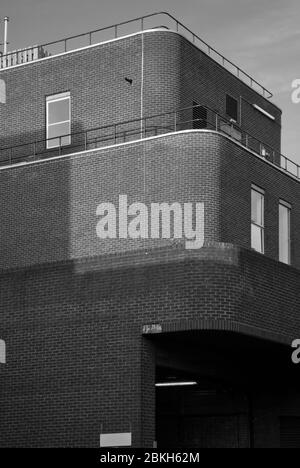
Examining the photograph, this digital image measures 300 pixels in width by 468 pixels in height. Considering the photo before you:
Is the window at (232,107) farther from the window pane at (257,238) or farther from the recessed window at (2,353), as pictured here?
the recessed window at (2,353)

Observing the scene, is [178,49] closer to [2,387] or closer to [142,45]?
[142,45]

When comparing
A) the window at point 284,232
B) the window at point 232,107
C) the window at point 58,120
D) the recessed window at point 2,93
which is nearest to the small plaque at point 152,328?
the window at point 284,232

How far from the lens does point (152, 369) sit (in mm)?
32844

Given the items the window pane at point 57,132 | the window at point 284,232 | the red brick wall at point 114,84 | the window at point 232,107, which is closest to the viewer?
the red brick wall at point 114,84

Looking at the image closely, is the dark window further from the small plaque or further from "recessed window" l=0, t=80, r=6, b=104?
the small plaque

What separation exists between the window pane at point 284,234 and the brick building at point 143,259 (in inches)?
3.4

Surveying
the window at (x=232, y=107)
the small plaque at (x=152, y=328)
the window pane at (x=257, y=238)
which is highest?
the window at (x=232, y=107)

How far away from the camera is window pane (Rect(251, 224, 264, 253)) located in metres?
39.7

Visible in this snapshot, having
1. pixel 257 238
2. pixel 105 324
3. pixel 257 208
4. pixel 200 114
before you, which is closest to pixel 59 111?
pixel 200 114

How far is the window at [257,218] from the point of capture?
39.7 metres

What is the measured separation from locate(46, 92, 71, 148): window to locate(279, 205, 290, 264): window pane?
8.37 m

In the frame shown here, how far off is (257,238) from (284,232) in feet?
8.89

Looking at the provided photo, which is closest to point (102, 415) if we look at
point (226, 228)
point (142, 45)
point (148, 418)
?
point (148, 418)

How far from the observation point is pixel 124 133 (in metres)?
40.6
